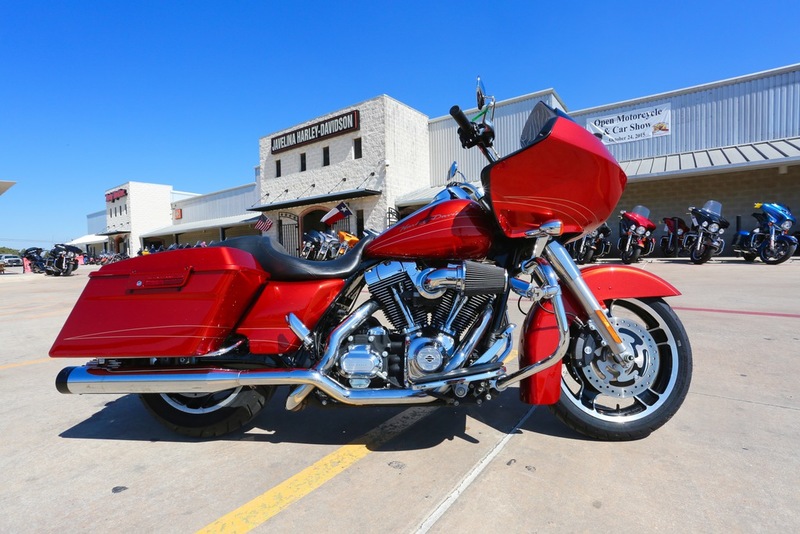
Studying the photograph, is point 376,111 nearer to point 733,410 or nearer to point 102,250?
point 733,410

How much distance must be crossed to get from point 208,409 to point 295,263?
98cm

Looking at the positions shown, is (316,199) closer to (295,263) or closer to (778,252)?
(778,252)

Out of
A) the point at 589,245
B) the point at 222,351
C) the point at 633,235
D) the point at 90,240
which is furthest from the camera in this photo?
the point at 90,240

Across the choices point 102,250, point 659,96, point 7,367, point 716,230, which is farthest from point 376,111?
point 102,250

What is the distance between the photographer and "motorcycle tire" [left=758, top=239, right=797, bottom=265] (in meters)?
10.0

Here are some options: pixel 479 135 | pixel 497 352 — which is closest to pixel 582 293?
pixel 497 352

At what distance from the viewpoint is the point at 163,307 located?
2.03 m

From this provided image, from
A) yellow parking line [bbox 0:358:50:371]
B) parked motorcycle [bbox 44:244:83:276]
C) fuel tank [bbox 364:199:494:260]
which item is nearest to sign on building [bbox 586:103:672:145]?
fuel tank [bbox 364:199:494:260]

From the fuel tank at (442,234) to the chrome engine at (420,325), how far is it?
8 centimetres

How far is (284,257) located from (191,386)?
767mm

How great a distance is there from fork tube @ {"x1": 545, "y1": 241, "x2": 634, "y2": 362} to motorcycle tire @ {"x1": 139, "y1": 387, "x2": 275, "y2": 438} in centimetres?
164

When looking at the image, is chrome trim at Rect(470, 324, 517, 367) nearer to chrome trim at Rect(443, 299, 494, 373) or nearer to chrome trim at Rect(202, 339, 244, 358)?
chrome trim at Rect(443, 299, 494, 373)

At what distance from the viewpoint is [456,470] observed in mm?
1849

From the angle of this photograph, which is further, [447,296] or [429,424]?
[429,424]
